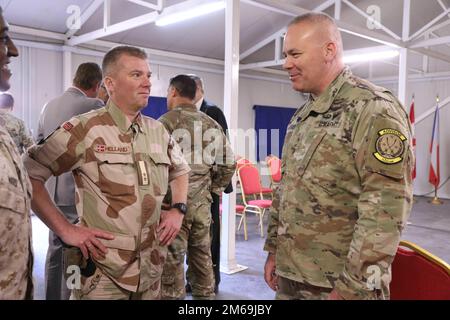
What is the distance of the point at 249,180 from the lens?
5.46 meters

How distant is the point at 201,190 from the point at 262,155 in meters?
7.11

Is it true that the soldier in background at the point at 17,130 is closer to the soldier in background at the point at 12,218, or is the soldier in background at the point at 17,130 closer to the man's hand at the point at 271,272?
the soldier in background at the point at 12,218

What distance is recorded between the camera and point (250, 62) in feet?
31.2

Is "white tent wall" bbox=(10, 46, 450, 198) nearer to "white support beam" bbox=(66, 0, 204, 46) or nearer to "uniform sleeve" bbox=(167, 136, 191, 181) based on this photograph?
A: "white support beam" bbox=(66, 0, 204, 46)

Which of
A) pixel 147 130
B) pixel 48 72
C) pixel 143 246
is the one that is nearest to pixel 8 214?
pixel 143 246

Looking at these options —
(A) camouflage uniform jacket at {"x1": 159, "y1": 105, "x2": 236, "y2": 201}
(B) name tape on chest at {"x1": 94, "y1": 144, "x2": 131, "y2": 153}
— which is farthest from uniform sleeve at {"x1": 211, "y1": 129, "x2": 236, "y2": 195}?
(B) name tape on chest at {"x1": 94, "y1": 144, "x2": 131, "y2": 153}

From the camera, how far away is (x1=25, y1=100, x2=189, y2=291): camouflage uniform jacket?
154 cm

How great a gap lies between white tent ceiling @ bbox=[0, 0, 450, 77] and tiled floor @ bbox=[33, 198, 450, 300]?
9.25 ft

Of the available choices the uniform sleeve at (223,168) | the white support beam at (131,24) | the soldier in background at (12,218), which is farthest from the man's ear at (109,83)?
the white support beam at (131,24)

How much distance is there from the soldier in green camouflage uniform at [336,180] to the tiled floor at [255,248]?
1245mm

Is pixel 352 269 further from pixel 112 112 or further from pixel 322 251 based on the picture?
pixel 112 112

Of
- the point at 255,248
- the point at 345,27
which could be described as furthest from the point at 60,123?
the point at 345,27

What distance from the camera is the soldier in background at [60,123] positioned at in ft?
8.19

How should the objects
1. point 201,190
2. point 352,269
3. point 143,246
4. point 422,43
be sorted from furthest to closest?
1. point 422,43
2. point 201,190
3. point 143,246
4. point 352,269
